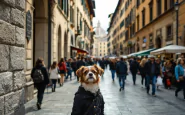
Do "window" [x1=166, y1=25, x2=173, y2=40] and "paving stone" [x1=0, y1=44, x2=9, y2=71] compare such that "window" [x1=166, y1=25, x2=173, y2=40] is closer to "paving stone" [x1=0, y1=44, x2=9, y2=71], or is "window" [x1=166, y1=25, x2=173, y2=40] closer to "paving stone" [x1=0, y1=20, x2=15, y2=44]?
"paving stone" [x1=0, y1=20, x2=15, y2=44]

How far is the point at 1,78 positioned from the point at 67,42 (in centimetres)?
1589

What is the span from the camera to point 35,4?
11.8 metres

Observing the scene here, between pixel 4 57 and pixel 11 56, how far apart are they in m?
0.30

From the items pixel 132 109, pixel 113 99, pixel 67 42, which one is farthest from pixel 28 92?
pixel 67 42

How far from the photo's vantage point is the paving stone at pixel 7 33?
362 cm

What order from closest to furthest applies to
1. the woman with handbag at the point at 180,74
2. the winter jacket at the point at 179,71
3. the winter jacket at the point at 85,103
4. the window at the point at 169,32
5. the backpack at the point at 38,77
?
the winter jacket at the point at 85,103
the backpack at the point at 38,77
the woman with handbag at the point at 180,74
the winter jacket at the point at 179,71
the window at the point at 169,32

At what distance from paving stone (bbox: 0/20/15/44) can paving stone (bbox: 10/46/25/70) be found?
180 mm

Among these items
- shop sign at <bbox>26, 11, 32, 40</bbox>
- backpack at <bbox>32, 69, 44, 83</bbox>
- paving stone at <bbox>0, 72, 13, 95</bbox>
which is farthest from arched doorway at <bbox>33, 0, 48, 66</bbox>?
paving stone at <bbox>0, 72, 13, 95</bbox>

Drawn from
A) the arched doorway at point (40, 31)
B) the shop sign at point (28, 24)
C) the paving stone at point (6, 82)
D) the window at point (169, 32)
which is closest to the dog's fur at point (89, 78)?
the paving stone at point (6, 82)

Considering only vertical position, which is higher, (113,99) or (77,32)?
(77,32)

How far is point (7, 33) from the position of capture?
3.82m

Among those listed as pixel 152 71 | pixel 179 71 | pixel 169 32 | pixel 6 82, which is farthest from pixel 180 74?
pixel 169 32

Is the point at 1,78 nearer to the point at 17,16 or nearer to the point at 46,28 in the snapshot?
the point at 17,16

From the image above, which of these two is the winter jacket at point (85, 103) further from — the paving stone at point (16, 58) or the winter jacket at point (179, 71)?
the winter jacket at point (179, 71)
